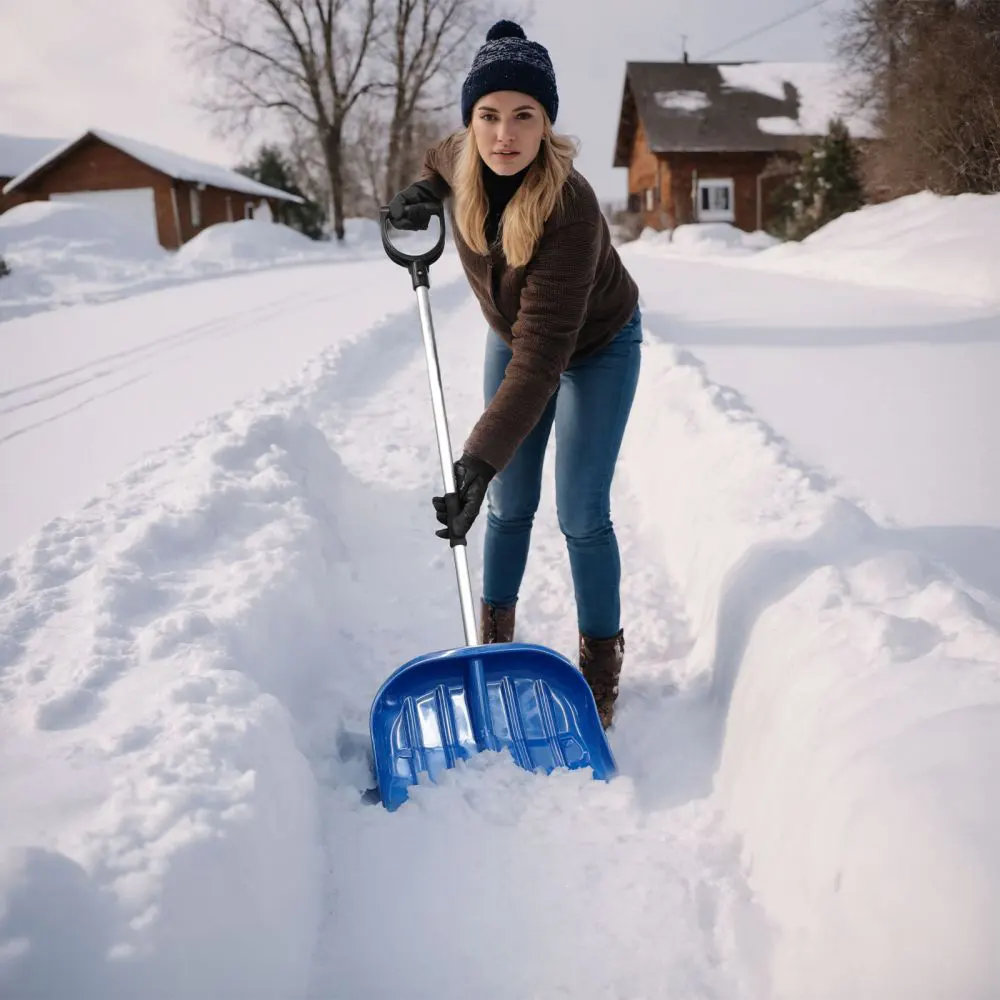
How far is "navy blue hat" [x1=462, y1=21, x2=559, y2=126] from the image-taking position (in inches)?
77.2

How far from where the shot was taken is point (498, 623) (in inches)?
104

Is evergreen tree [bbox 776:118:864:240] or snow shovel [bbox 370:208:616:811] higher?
evergreen tree [bbox 776:118:864:240]

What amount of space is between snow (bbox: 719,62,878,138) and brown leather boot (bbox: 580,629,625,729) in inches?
1068

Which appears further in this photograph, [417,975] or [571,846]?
[571,846]

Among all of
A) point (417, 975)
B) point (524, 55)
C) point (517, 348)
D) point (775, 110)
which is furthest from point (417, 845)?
point (775, 110)

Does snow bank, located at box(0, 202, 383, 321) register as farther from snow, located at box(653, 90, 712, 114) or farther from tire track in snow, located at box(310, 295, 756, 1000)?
snow, located at box(653, 90, 712, 114)

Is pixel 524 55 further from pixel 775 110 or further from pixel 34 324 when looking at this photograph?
pixel 775 110

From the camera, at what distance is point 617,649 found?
2463 millimetres

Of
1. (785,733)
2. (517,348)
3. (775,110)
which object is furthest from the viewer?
(775,110)

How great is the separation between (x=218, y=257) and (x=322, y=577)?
65.5ft

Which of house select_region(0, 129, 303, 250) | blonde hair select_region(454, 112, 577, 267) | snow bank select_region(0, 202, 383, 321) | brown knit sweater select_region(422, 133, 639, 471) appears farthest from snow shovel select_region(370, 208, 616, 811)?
house select_region(0, 129, 303, 250)

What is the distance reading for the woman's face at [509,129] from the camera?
77.6 inches

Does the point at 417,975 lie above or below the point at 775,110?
below

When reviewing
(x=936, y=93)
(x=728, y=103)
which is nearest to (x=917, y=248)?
(x=936, y=93)
